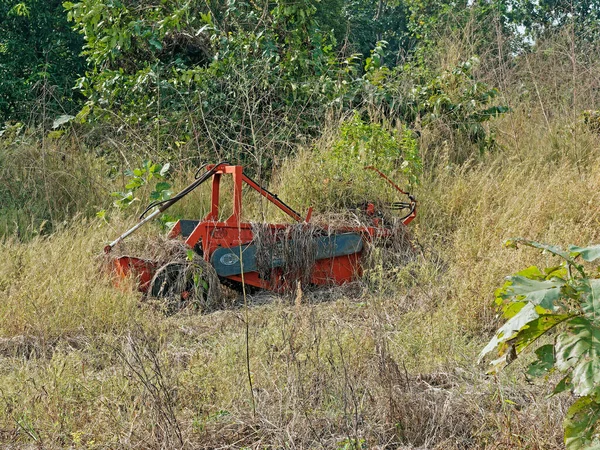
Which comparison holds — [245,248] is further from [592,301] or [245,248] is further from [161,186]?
[592,301]

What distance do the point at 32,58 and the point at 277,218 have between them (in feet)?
25.9

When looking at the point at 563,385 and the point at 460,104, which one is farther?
the point at 460,104

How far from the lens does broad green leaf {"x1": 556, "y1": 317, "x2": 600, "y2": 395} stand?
2119 millimetres

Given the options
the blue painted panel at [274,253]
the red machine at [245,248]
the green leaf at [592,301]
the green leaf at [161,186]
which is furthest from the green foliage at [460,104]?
the green leaf at [592,301]

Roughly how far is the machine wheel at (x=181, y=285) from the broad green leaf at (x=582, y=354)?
4.00 m

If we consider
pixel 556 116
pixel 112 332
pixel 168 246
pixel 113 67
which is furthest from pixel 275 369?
pixel 113 67

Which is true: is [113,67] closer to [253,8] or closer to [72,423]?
[253,8]

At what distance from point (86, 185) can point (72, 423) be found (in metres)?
5.73

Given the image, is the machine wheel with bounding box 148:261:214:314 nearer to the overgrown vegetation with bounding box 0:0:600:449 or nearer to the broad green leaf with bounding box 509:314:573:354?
the overgrown vegetation with bounding box 0:0:600:449

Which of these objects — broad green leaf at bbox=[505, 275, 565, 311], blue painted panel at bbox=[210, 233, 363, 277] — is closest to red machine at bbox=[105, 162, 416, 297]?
blue painted panel at bbox=[210, 233, 363, 277]

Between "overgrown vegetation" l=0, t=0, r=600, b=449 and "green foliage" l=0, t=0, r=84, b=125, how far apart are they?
54 mm

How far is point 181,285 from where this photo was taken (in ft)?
19.8

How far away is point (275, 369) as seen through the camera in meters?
3.97

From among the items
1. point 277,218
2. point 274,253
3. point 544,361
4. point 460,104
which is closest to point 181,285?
point 274,253
